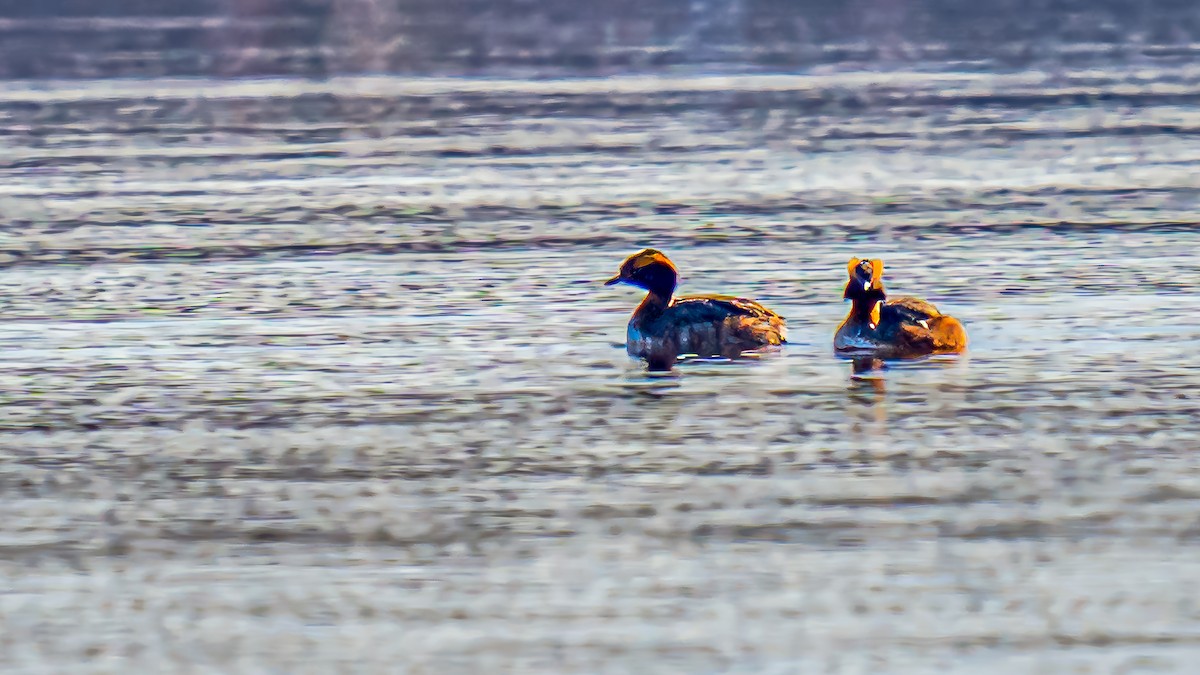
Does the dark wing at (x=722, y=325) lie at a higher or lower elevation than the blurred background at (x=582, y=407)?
higher

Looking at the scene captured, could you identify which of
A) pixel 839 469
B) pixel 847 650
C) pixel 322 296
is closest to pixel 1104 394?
pixel 839 469

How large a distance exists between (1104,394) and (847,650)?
4354 mm

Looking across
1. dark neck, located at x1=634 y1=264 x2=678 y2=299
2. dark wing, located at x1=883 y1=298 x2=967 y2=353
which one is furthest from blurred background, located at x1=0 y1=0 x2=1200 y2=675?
dark neck, located at x1=634 y1=264 x2=678 y2=299

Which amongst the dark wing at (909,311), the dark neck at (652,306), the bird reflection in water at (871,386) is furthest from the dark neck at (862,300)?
the dark neck at (652,306)

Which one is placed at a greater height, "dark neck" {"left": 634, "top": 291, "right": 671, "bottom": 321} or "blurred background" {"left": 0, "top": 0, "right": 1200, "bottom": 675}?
"dark neck" {"left": 634, "top": 291, "right": 671, "bottom": 321}

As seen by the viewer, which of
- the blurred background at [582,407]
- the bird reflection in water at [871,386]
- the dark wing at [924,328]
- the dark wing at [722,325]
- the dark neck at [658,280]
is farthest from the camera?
the dark neck at [658,280]

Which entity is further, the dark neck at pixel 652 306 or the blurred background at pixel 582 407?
the dark neck at pixel 652 306

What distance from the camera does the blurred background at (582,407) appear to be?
326 inches

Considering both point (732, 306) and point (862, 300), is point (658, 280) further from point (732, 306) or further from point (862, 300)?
point (862, 300)

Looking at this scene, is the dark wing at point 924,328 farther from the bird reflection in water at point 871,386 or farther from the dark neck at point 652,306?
the dark neck at point 652,306

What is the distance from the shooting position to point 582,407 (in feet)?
38.5

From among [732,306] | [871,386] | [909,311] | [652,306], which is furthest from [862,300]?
[652,306]

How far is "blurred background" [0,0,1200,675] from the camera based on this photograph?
27.2 feet

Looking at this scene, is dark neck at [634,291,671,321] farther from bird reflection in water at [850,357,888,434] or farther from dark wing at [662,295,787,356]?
bird reflection in water at [850,357,888,434]
